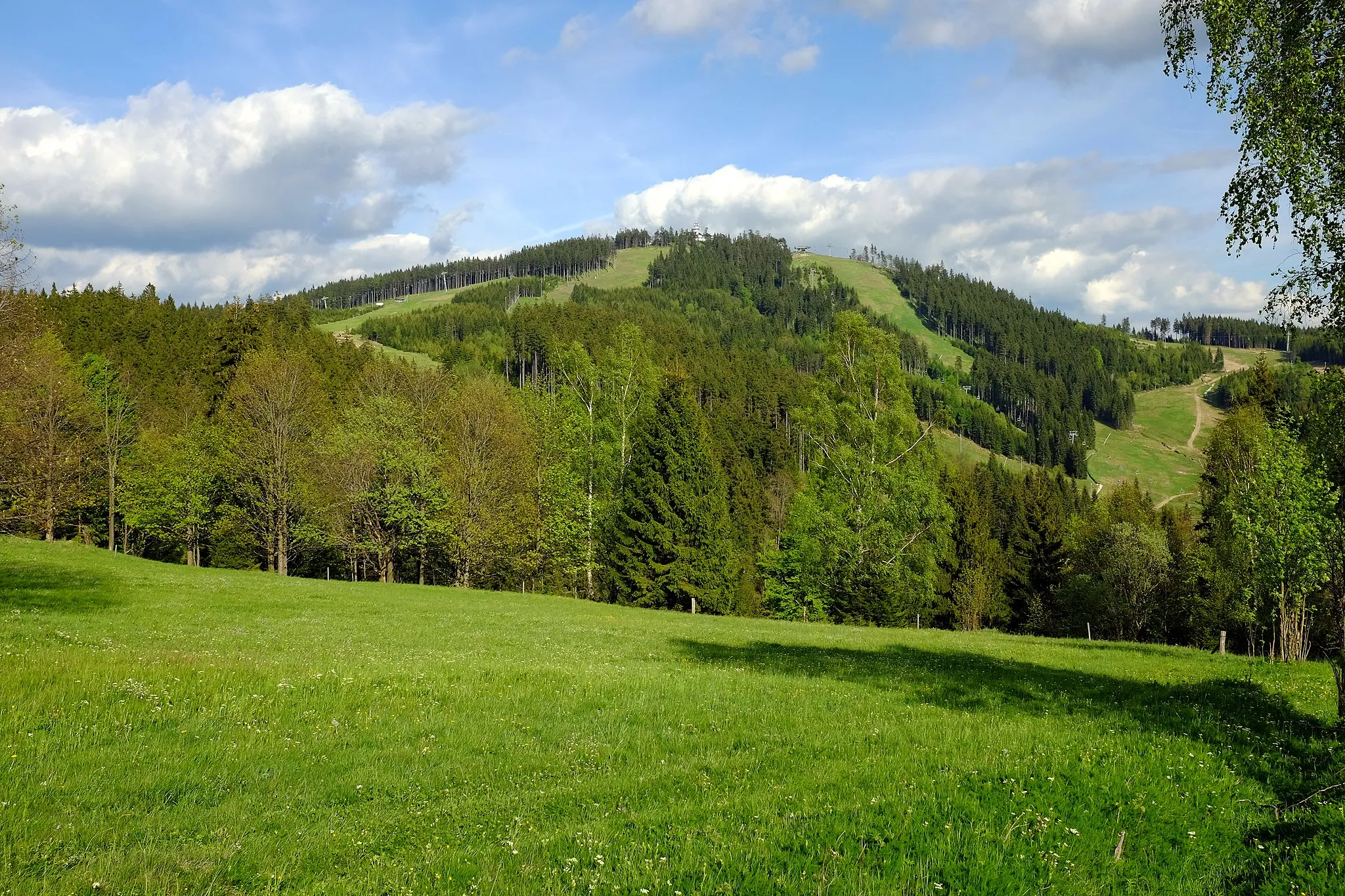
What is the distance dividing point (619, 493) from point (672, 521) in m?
7.43

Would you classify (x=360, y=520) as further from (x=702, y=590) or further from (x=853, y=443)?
(x=853, y=443)

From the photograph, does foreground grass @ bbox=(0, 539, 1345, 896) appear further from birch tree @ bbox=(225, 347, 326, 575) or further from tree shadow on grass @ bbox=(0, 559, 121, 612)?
birch tree @ bbox=(225, 347, 326, 575)

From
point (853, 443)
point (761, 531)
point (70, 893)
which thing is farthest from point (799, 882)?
point (761, 531)

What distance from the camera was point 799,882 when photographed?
6.61 metres

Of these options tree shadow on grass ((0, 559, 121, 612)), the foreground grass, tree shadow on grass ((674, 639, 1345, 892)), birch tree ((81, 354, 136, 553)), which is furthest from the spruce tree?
birch tree ((81, 354, 136, 553))

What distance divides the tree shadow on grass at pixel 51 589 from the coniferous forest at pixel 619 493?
2833 millimetres

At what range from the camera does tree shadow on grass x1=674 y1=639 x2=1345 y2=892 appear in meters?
8.65

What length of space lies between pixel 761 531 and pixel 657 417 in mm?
49492

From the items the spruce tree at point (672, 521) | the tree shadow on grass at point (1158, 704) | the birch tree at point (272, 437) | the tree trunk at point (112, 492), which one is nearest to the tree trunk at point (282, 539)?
the birch tree at point (272, 437)

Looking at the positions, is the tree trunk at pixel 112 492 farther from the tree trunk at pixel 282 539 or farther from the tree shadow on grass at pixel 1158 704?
the tree shadow on grass at pixel 1158 704

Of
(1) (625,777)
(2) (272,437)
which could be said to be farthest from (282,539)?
(1) (625,777)

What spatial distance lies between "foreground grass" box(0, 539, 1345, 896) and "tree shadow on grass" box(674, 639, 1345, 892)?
0.08m

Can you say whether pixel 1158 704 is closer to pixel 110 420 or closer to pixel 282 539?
pixel 282 539

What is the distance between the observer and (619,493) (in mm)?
59969
